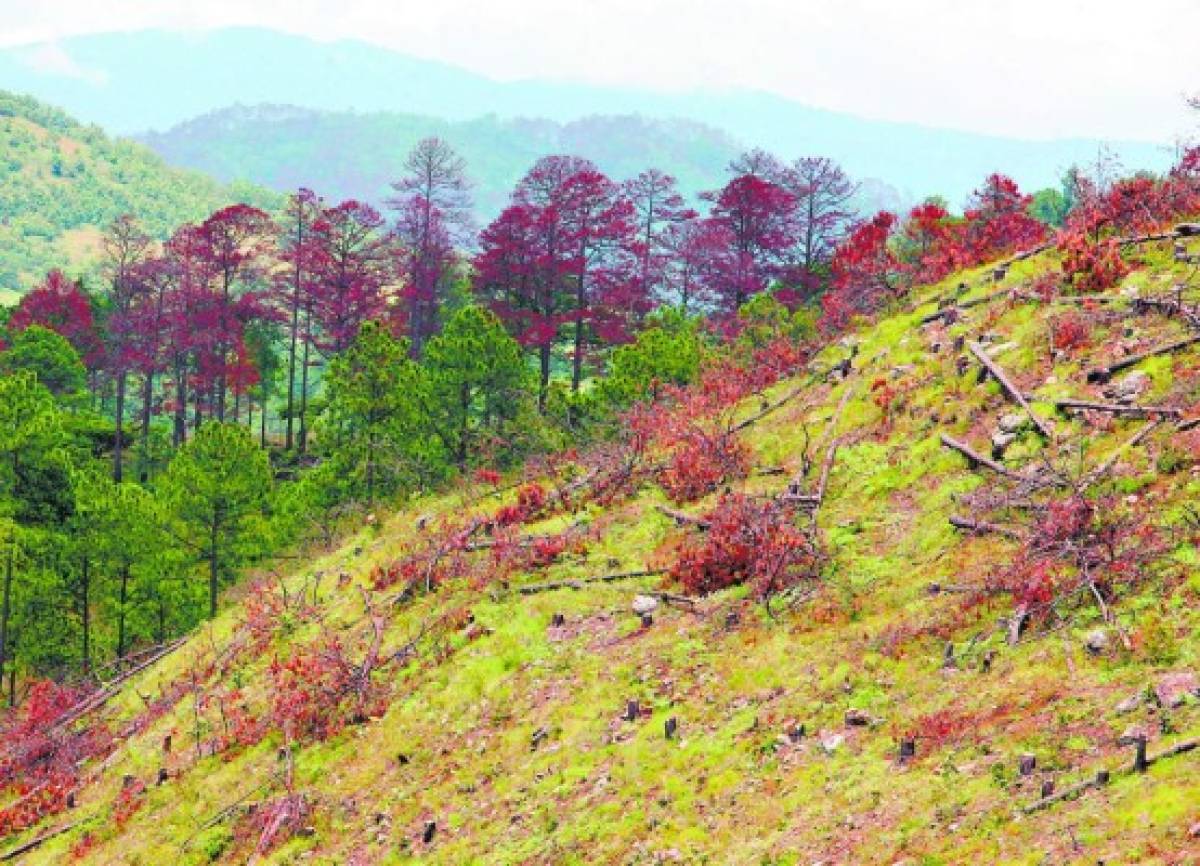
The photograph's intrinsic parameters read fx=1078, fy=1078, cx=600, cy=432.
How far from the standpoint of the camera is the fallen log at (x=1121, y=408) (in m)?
13.5

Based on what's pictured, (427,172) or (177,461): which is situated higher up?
(427,172)

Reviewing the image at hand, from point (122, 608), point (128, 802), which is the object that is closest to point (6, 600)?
point (122, 608)

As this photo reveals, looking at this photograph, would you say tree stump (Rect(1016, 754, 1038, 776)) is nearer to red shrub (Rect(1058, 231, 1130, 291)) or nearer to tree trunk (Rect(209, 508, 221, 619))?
red shrub (Rect(1058, 231, 1130, 291))

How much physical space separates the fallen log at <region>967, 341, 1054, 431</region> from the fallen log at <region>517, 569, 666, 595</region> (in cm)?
557

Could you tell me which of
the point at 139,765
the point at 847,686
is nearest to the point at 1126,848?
the point at 847,686

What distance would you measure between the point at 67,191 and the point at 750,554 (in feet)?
554

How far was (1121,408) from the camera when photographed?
14.0m

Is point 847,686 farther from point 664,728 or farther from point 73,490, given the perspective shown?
point 73,490

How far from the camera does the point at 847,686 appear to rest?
11.2m

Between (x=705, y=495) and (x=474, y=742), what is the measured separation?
6.63m

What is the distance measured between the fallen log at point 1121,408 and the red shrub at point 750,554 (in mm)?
4075

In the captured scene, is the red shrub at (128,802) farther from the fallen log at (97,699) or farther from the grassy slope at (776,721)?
the fallen log at (97,699)

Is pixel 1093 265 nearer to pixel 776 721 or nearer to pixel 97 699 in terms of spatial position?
pixel 776 721

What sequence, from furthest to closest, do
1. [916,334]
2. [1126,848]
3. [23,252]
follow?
[23,252]
[916,334]
[1126,848]
